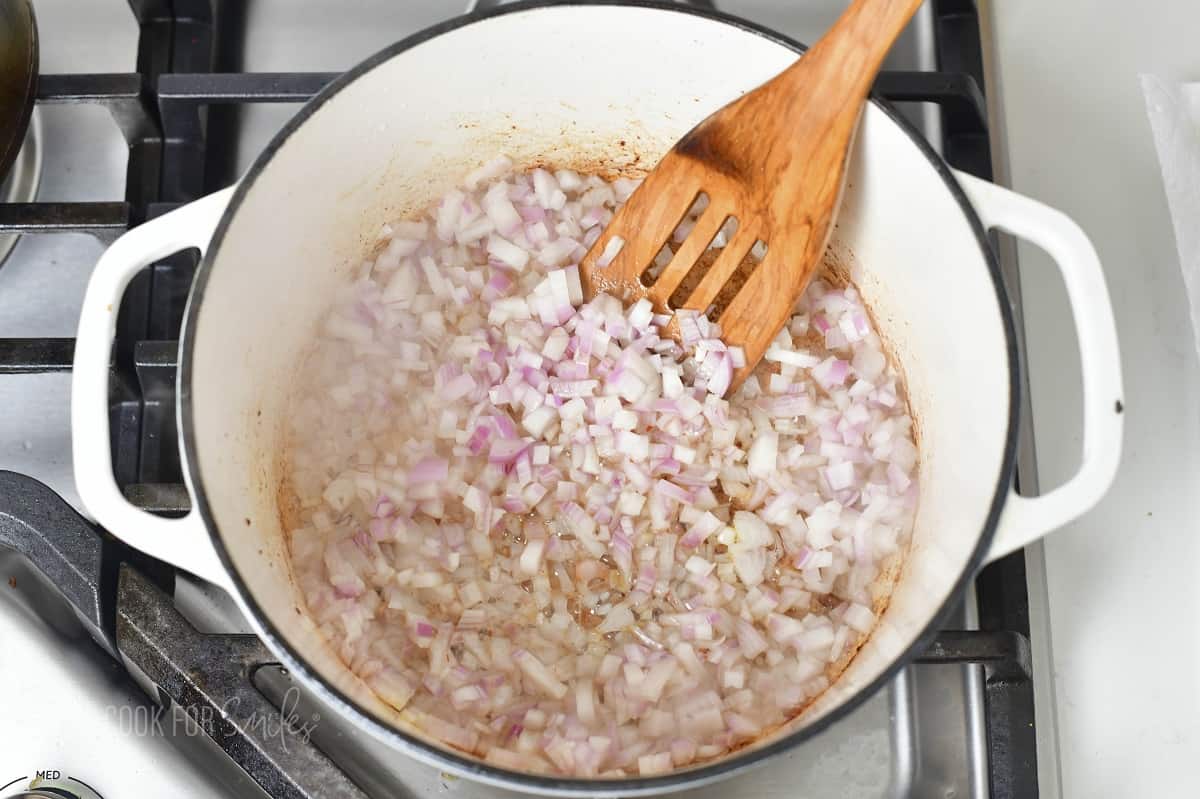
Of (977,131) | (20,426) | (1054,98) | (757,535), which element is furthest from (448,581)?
(1054,98)

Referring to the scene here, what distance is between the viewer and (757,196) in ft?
2.72

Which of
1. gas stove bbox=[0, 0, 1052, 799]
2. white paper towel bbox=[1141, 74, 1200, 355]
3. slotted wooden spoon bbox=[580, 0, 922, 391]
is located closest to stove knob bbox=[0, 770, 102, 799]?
gas stove bbox=[0, 0, 1052, 799]

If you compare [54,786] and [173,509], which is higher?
[173,509]

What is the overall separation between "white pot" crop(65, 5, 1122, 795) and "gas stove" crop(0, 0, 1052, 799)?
0.07 meters

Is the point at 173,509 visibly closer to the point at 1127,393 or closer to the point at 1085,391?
the point at 1085,391

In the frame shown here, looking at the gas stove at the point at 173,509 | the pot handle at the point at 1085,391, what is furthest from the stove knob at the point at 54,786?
the pot handle at the point at 1085,391

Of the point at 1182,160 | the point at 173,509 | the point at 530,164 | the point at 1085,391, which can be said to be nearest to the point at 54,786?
the point at 173,509

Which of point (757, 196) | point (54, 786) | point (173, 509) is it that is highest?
point (757, 196)

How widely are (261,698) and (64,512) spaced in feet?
0.66

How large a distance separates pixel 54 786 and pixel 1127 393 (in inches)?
36.6

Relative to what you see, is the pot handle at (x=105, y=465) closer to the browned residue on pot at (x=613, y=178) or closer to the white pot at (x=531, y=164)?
the white pot at (x=531, y=164)

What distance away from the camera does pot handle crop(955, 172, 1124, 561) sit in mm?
668

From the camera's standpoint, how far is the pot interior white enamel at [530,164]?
0.72 metres

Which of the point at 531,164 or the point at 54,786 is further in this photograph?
the point at 531,164
